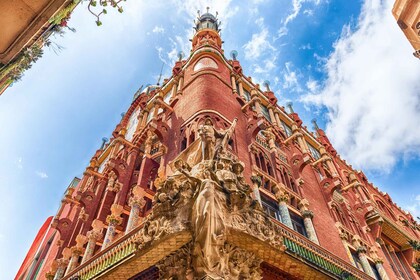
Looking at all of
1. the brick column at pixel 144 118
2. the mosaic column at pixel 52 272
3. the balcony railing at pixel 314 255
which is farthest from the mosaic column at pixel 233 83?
the mosaic column at pixel 52 272

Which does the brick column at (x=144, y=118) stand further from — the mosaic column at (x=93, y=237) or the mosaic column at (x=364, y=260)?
the mosaic column at (x=364, y=260)

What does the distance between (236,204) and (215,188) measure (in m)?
0.74

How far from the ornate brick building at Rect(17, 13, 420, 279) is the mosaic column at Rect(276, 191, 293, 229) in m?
0.06

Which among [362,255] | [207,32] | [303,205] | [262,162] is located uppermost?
[207,32]

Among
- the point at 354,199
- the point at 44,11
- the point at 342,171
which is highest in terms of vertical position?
the point at 342,171

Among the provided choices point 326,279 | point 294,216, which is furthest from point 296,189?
point 326,279

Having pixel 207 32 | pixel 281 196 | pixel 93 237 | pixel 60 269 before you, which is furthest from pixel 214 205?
pixel 207 32

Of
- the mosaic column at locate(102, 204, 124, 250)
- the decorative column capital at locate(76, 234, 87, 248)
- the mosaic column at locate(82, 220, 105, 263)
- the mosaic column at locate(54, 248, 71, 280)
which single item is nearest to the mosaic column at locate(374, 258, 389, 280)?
the mosaic column at locate(102, 204, 124, 250)

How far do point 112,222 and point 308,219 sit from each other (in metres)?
8.32

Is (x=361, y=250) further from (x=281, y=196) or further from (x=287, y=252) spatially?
(x=287, y=252)

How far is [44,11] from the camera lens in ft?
18.7

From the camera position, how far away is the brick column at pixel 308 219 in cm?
1327

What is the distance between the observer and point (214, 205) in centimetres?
770

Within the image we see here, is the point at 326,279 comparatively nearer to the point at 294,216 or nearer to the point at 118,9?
the point at 294,216
